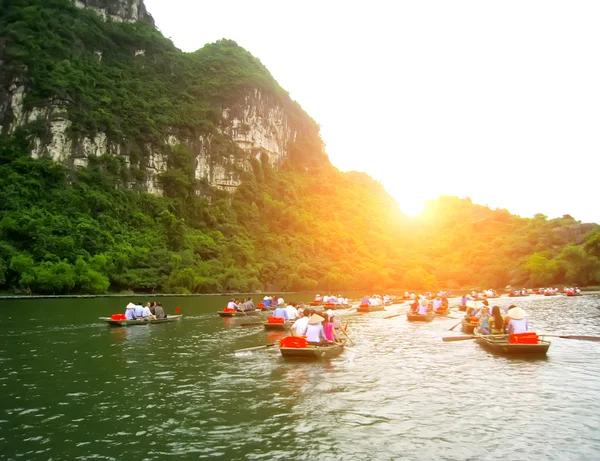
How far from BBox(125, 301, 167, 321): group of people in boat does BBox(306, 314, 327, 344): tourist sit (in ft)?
51.0

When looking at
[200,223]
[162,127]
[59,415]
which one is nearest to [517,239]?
[200,223]

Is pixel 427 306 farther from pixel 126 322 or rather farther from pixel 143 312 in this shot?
pixel 126 322

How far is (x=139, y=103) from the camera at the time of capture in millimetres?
104188

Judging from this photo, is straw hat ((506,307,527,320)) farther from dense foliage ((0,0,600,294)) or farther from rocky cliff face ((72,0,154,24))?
rocky cliff face ((72,0,154,24))

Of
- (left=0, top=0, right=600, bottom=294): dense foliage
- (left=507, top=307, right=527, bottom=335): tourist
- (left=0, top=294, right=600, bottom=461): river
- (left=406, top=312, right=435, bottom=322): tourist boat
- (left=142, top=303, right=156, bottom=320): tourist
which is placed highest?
(left=0, top=0, right=600, bottom=294): dense foliage

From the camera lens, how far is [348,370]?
16.1m

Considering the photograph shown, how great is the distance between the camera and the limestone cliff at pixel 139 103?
85.7 metres

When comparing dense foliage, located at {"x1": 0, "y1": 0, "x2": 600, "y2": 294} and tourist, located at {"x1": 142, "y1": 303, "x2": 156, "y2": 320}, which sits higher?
dense foliage, located at {"x1": 0, "y1": 0, "x2": 600, "y2": 294}

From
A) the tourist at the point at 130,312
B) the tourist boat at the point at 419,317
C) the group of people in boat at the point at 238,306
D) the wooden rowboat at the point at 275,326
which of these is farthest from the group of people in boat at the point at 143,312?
the tourist boat at the point at 419,317

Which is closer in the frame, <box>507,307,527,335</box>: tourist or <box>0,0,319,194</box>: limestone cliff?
<box>507,307,527,335</box>: tourist

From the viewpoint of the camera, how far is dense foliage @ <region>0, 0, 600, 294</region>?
66375 millimetres

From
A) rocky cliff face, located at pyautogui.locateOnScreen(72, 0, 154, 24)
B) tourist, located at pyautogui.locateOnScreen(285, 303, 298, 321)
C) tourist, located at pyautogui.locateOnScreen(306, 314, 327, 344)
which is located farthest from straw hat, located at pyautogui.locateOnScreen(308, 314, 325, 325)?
rocky cliff face, located at pyautogui.locateOnScreen(72, 0, 154, 24)

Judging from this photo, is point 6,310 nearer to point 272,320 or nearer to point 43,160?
point 272,320

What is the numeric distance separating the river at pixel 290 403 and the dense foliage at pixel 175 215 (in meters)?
45.0
